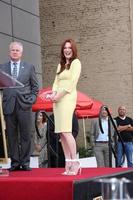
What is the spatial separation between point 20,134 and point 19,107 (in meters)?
0.37

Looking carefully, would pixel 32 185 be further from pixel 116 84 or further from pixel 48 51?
pixel 48 51

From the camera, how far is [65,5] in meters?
20.3

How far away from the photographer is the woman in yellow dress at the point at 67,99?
5.93 m

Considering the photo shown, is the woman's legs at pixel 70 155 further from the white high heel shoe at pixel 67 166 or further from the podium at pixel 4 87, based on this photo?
the podium at pixel 4 87

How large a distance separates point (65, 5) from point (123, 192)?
59.7ft

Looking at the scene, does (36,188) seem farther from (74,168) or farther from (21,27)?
(21,27)

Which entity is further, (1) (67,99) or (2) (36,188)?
(1) (67,99)

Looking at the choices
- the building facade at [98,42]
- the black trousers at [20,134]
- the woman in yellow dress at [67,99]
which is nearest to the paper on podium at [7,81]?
the woman in yellow dress at [67,99]

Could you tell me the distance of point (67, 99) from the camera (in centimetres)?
599

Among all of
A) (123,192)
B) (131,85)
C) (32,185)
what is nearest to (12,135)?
(32,185)

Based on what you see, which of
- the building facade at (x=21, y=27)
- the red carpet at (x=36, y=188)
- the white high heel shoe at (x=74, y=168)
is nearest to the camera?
the red carpet at (x=36, y=188)

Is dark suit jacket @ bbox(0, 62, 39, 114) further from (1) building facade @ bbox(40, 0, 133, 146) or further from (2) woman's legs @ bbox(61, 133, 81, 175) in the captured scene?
(1) building facade @ bbox(40, 0, 133, 146)

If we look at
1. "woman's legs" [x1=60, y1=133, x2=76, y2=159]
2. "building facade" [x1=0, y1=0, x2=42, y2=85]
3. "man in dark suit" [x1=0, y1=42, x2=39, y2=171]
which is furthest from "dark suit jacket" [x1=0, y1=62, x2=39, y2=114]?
"building facade" [x1=0, y1=0, x2=42, y2=85]

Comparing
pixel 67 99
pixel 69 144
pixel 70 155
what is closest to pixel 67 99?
pixel 67 99
